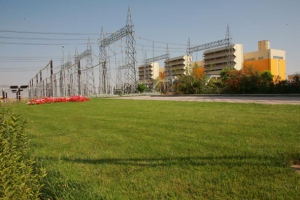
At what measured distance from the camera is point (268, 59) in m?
73.1

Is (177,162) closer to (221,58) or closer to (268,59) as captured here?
(221,58)

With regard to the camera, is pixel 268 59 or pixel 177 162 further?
pixel 268 59

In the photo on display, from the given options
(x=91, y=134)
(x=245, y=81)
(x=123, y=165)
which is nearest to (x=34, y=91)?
(x=245, y=81)

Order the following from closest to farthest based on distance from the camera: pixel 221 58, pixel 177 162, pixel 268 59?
1. pixel 177 162
2. pixel 268 59
3. pixel 221 58

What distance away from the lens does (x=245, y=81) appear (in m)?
16.4

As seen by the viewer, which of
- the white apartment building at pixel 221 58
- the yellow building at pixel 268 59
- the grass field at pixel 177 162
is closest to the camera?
the grass field at pixel 177 162

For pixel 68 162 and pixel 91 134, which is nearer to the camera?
pixel 68 162

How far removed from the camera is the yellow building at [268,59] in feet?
240

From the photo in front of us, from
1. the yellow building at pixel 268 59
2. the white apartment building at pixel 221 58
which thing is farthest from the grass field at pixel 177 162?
the yellow building at pixel 268 59

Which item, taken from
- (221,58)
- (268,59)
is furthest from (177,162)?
(268,59)

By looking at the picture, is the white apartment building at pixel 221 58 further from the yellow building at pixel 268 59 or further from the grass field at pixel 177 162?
the grass field at pixel 177 162

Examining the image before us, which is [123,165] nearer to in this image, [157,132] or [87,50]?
[157,132]

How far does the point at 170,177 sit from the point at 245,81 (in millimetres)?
15615

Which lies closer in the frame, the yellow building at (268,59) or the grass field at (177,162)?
the grass field at (177,162)
